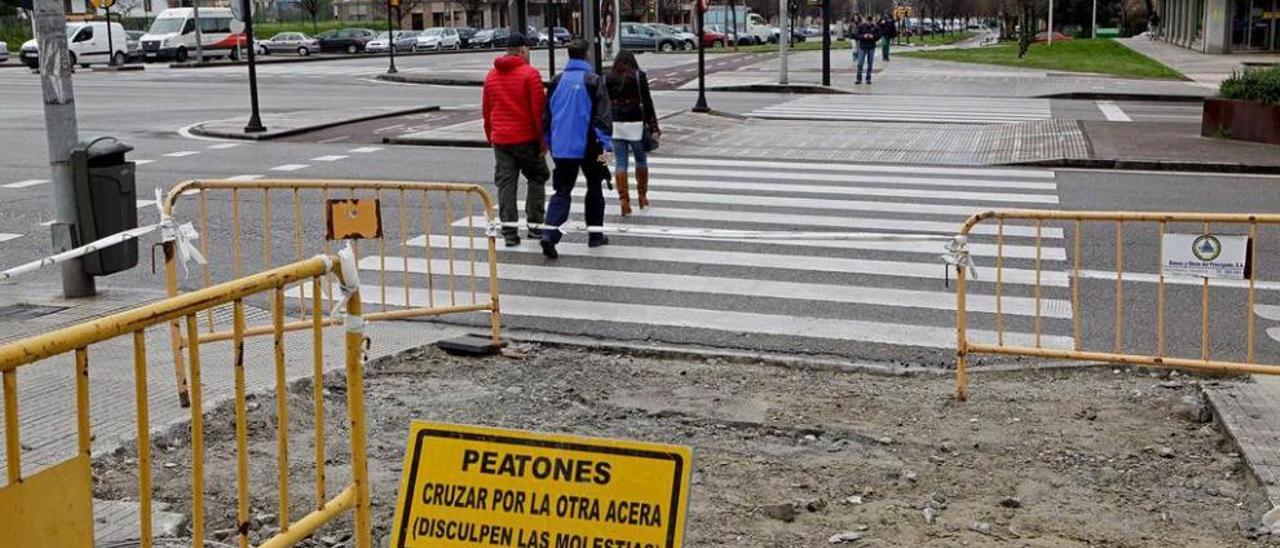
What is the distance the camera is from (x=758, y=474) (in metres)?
6.33

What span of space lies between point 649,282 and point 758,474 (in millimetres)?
4746

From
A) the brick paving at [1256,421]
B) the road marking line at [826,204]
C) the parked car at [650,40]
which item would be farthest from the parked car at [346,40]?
the brick paving at [1256,421]

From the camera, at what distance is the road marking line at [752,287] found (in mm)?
10133

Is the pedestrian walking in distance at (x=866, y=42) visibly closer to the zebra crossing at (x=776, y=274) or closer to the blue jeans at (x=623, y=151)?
the zebra crossing at (x=776, y=274)

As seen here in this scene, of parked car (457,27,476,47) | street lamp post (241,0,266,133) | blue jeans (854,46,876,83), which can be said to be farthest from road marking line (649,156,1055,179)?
parked car (457,27,476,47)

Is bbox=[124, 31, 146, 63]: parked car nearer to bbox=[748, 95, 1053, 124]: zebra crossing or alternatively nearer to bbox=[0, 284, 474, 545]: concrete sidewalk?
bbox=[748, 95, 1053, 124]: zebra crossing

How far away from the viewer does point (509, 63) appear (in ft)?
39.1

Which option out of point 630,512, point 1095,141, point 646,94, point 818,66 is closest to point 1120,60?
point 818,66

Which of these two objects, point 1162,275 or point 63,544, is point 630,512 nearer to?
point 63,544

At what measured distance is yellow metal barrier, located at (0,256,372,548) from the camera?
3.51 metres

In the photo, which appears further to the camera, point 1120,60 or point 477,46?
point 477,46

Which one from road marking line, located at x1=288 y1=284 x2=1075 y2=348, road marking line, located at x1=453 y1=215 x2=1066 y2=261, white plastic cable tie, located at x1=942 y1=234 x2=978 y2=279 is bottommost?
road marking line, located at x1=288 y1=284 x2=1075 y2=348

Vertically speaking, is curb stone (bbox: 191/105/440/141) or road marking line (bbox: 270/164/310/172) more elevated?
curb stone (bbox: 191/105/440/141)

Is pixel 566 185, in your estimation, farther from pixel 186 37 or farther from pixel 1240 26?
pixel 186 37
